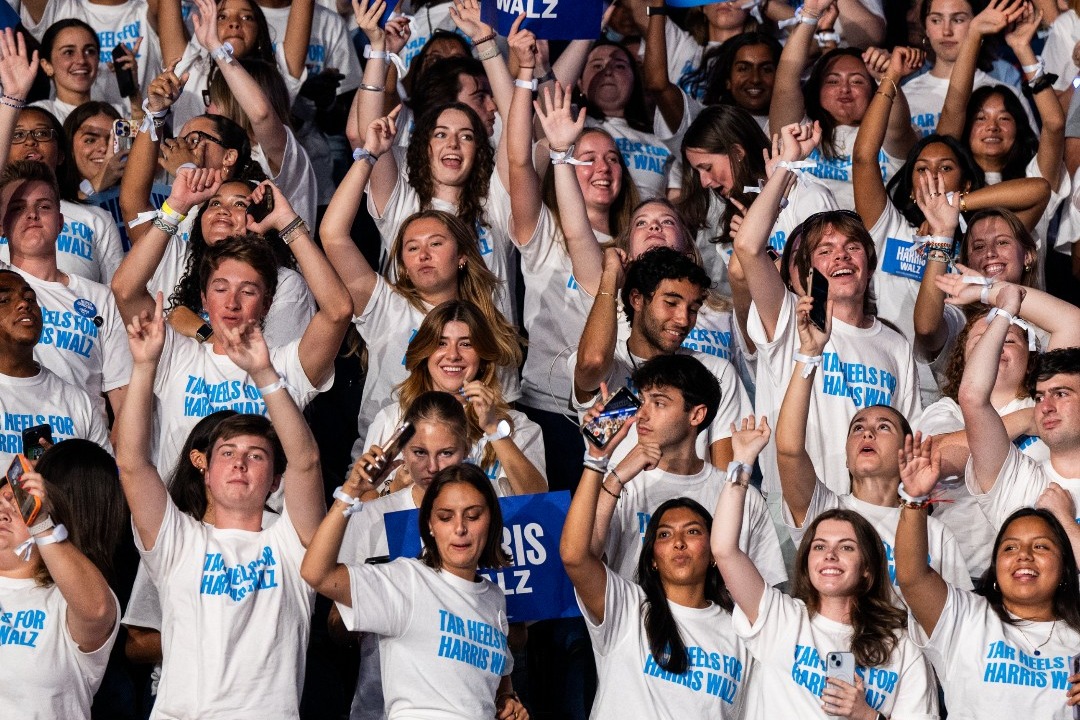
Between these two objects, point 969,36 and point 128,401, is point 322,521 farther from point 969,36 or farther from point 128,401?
point 969,36

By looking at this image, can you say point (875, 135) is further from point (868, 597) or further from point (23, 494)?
point (23, 494)

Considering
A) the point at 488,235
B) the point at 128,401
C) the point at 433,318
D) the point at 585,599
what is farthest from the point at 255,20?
the point at 585,599

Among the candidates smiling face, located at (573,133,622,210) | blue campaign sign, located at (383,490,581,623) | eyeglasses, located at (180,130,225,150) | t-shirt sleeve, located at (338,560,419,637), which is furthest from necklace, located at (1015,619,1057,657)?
eyeglasses, located at (180,130,225,150)

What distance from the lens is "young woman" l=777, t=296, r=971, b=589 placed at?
242 inches

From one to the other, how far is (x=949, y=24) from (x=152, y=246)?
4101 millimetres

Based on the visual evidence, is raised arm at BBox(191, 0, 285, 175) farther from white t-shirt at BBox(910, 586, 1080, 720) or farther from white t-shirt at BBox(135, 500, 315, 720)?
white t-shirt at BBox(910, 586, 1080, 720)

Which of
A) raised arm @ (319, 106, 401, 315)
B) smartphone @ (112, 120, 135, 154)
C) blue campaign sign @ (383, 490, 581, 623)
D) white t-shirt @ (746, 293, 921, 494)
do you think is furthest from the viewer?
smartphone @ (112, 120, 135, 154)

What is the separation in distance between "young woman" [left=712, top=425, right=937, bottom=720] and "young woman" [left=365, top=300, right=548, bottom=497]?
0.82 meters

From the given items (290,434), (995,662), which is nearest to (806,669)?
(995,662)

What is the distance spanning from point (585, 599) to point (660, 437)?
682mm

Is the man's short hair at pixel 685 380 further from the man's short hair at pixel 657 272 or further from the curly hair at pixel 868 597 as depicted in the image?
the curly hair at pixel 868 597

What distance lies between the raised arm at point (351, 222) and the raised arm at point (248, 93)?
0.78 metres

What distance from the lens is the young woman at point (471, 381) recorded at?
20.8 ft

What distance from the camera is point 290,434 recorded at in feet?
18.9
